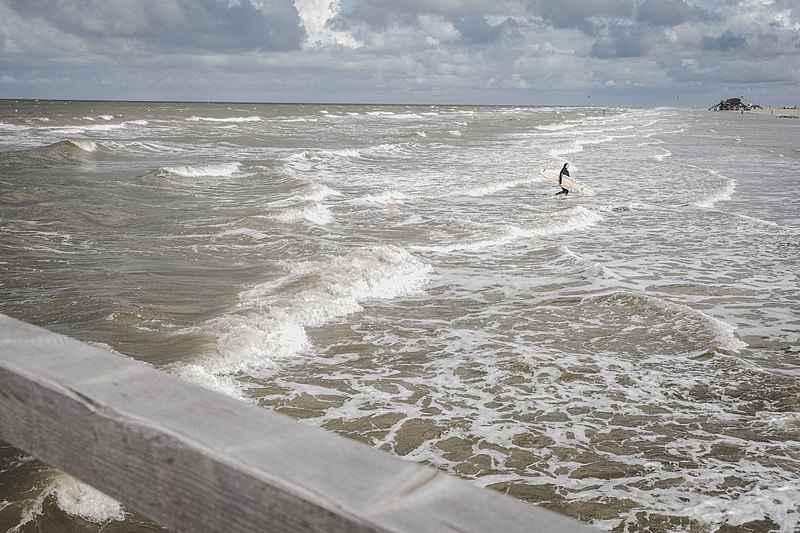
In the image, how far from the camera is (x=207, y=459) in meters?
1.24

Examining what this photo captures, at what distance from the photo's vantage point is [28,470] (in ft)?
14.8

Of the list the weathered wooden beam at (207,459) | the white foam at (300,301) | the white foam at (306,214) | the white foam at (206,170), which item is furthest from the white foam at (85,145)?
the weathered wooden beam at (207,459)

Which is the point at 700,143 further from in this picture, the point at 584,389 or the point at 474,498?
the point at 474,498

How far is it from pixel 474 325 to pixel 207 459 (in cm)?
716

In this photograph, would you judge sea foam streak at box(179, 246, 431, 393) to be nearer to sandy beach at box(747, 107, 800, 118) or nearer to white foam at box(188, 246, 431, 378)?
white foam at box(188, 246, 431, 378)

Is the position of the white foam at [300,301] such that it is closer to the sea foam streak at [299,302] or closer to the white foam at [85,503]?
the sea foam streak at [299,302]

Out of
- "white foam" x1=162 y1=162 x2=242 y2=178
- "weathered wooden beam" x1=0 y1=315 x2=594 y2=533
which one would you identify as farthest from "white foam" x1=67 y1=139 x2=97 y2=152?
"weathered wooden beam" x1=0 y1=315 x2=594 y2=533

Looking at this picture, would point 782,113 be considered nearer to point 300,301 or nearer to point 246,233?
point 246,233

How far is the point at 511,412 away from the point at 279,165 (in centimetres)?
2332

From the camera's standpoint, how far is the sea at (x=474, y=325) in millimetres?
4789

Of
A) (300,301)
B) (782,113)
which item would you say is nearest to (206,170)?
(300,301)

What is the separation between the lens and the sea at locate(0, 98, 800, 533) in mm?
4789

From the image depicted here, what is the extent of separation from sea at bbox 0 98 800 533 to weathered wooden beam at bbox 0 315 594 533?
2787 mm

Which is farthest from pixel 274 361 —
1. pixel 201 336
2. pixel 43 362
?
pixel 43 362
